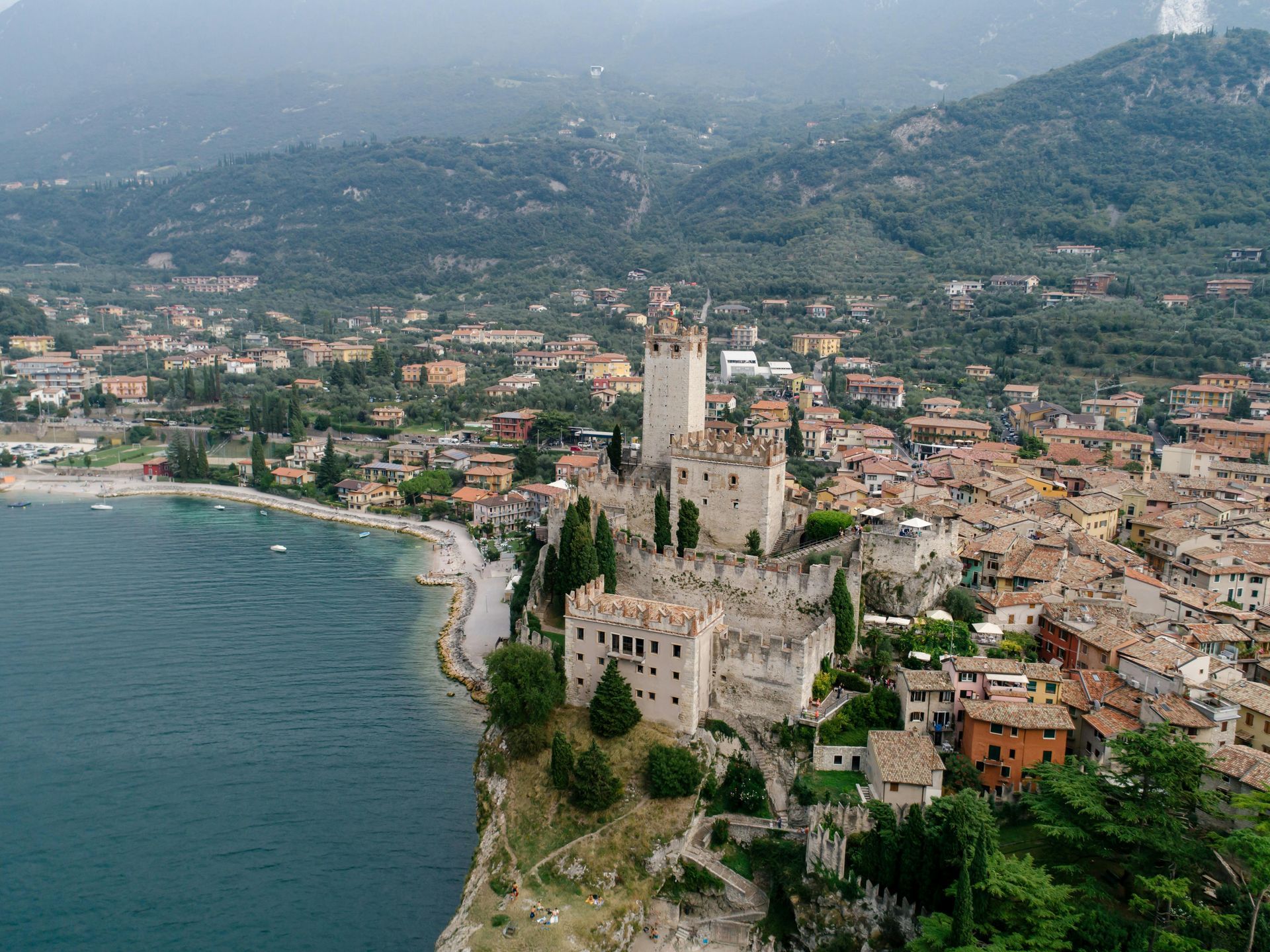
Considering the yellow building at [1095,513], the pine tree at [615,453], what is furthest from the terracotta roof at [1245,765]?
the pine tree at [615,453]

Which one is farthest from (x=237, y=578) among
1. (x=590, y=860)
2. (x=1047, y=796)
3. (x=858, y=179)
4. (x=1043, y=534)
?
(x=858, y=179)

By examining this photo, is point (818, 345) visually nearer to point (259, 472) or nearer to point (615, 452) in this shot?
point (259, 472)

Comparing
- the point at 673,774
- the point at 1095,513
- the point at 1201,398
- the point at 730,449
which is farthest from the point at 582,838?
the point at 1201,398

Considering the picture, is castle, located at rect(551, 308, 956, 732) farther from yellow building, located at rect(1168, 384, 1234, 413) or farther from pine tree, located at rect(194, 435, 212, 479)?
pine tree, located at rect(194, 435, 212, 479)

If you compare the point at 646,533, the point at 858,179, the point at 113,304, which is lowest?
the point at 646,533

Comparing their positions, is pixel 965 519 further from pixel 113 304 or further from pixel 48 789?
pixel 113 304

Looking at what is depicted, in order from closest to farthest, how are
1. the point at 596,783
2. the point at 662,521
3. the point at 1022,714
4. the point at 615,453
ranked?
the point at 1022,714 < the point at 596,783 < the point at 662,521 < the point at 615,453

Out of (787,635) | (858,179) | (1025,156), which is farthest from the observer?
(858,179)
